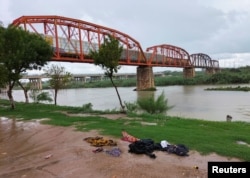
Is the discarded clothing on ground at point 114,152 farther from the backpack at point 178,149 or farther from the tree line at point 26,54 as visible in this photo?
the tree line at point 26,54

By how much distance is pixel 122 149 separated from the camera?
Answer: 316 inches

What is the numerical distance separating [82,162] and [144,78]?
72597 mm

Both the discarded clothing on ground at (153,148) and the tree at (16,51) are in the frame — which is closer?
the discarded clothing on ground at (153,148)

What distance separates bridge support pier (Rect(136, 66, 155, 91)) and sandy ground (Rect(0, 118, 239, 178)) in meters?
68.8

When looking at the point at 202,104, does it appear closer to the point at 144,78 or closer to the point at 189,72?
the point at 144,78

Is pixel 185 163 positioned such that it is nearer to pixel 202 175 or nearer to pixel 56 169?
pixel 202 175

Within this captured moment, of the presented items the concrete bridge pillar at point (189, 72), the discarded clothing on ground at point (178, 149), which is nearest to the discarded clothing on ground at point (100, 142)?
the discarded clothing on ground at point (178, 149)

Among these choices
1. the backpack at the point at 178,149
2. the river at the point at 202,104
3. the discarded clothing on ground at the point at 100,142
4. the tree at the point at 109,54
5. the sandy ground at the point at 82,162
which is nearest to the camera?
the sandy ground at the point at 82,162

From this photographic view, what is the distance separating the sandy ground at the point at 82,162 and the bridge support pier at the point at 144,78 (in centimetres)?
6883

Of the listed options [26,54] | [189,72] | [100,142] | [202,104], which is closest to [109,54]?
[26,54]

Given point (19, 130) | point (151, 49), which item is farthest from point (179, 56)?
point (19, 130)

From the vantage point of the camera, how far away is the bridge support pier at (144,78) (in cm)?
7869

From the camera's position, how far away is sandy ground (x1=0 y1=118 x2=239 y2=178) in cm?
645

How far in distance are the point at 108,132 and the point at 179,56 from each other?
4235 inches
